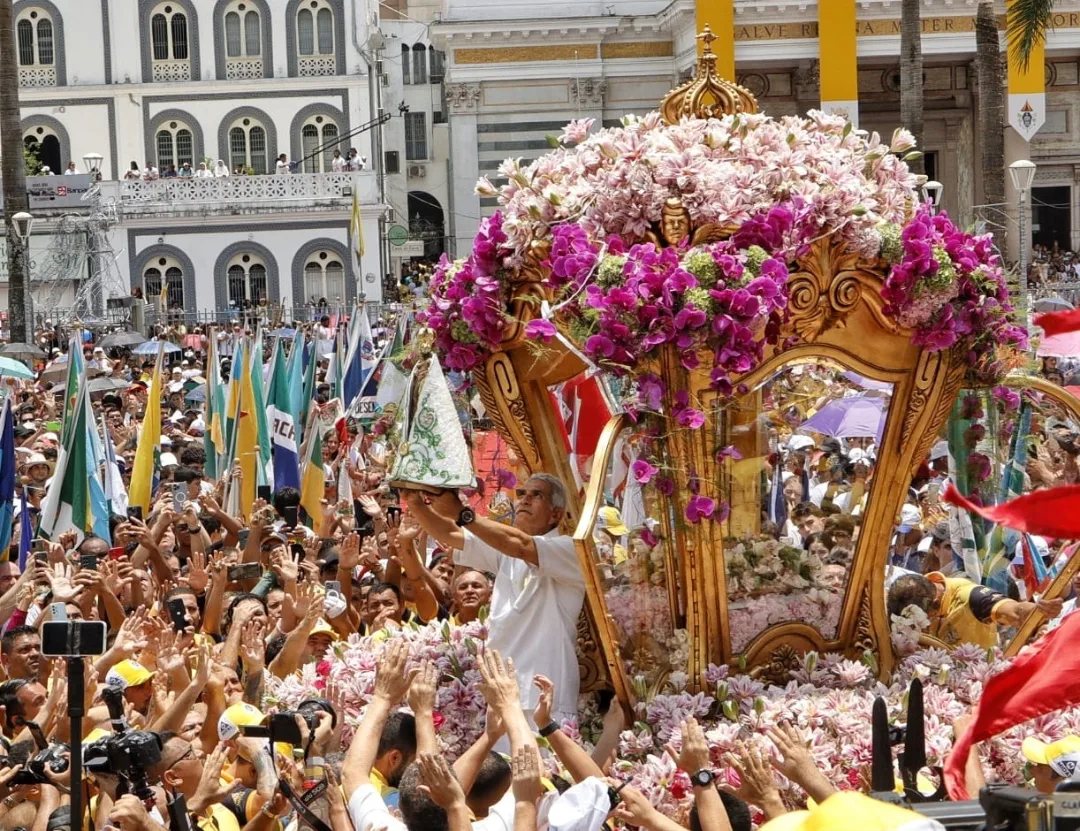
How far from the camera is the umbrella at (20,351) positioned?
26406 mm

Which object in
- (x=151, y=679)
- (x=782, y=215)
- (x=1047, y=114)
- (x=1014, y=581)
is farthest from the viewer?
(x=1047, y=114)

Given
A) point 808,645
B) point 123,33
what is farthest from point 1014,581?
point 123,33

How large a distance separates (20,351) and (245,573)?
17.1m

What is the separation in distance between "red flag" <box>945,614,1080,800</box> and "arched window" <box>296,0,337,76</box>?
56.8 metres

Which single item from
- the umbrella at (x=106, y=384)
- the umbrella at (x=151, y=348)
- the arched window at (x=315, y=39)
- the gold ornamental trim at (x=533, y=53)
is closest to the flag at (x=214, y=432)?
the umbrella at (x=106, y=384)

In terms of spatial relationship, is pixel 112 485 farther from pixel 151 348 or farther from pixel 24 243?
pixel 151 348

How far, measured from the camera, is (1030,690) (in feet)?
12.8

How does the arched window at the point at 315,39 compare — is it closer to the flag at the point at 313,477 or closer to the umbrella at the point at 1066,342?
the flag at the point at 313,477

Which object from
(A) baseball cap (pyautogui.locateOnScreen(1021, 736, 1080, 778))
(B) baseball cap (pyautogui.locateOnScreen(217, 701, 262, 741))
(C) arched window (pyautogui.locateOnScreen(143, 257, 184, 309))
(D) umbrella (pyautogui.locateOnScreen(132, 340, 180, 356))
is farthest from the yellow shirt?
(C) arched window (pyautogui.locateOnScreen(143, 257, 184, 309))

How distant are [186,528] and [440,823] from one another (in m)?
7.57

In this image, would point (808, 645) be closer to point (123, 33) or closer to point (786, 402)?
point (786, 402)

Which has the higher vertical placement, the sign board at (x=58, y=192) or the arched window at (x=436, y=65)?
the arched window at (x=436, y=65)

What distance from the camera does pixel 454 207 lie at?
47.6 metres

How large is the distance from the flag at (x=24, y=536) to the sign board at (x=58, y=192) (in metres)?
36.7
